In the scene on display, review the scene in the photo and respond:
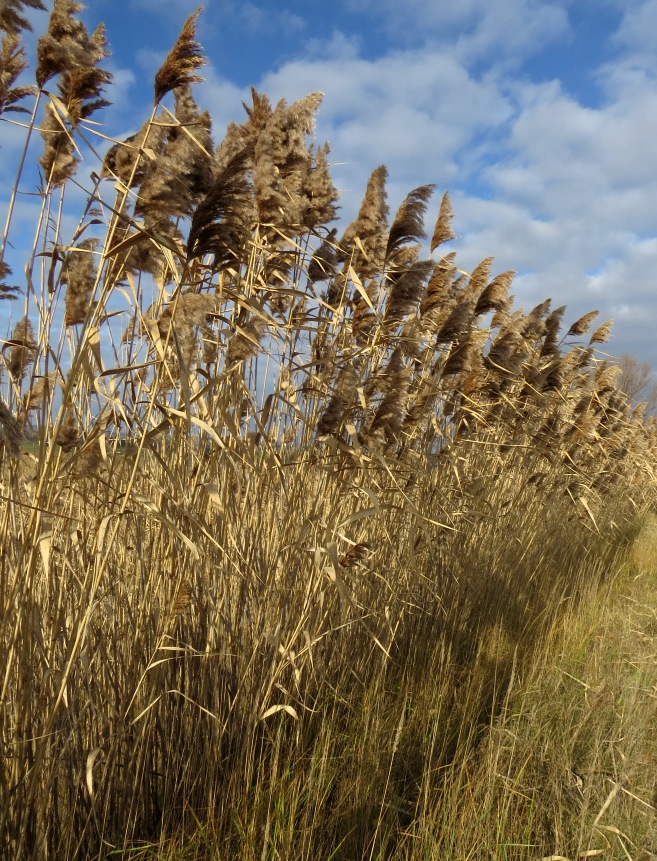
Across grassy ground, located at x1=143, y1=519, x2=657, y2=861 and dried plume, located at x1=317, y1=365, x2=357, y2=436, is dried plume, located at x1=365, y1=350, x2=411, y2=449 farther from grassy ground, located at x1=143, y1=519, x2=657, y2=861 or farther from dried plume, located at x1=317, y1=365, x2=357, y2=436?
Result: grassy ground, located at x1=143, y1=519, x2=657, y2=861

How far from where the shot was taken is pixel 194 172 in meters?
1.84

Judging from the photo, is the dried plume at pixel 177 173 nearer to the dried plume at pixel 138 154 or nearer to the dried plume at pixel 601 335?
the dried plume at pixel 138 154

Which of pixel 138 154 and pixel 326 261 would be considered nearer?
pixel 138 154

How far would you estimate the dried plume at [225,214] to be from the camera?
182cm

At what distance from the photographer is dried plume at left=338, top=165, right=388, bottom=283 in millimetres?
3094

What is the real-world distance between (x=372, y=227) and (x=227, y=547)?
63.7 inches

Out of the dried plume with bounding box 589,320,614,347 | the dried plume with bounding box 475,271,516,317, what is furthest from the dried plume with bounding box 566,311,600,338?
the dried plume with bounding box 475,271,516,317

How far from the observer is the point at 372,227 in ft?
10.2

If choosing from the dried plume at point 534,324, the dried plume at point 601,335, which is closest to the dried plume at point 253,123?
the dried plume at point 534,324

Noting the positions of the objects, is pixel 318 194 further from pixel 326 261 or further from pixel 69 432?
pixel 69 432

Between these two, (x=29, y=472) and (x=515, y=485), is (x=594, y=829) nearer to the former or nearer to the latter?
(x=29, y=472)

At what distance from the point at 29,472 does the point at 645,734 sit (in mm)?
2739

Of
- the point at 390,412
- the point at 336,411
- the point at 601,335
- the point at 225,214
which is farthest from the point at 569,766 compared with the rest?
the point at 601,335

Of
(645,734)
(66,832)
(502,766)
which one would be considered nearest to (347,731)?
(502,766)
